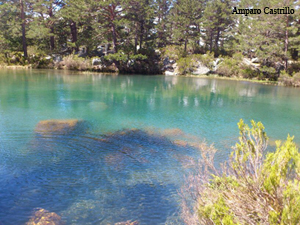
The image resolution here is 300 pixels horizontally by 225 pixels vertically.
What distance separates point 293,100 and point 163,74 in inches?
912

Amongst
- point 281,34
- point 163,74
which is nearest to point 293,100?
point 281,34

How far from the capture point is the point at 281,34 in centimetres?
3034

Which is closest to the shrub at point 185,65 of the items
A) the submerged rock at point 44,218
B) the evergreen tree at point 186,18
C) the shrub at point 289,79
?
the evergreen tree at point 186,18

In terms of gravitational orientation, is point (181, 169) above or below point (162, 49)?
below

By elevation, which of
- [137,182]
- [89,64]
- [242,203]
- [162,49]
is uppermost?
[162,49]

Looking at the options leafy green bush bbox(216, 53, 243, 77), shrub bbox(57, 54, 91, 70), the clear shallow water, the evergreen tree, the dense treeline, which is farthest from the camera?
the evergreen tree

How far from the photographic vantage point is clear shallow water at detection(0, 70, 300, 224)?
20.0 feet

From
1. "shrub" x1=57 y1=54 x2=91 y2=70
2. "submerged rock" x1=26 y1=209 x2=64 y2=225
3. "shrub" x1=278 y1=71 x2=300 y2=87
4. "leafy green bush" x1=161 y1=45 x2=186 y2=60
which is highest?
"leafy green bush" x1=161 y1=45 x2=186 y2=60

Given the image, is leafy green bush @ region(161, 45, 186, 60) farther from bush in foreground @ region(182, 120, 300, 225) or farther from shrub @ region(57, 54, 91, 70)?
bush in foreground @ region(182, 120, 300, 225)

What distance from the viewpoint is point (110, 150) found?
9430mm

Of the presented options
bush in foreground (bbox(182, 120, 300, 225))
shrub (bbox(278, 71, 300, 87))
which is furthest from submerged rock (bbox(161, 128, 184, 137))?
shrub (bbox(278, 71, 300, 87))

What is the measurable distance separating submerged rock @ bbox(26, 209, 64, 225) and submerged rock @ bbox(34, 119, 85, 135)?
226 inches

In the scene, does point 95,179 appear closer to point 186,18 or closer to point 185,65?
point 185,65

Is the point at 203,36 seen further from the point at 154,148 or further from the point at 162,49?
the point at 154,148
